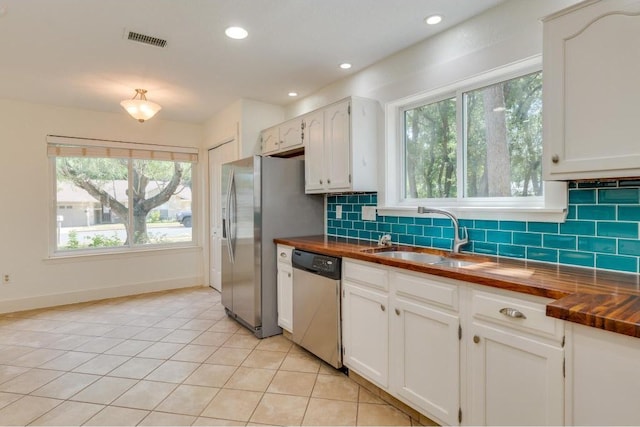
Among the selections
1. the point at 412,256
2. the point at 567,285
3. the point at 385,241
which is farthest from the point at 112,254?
the point at 567,285

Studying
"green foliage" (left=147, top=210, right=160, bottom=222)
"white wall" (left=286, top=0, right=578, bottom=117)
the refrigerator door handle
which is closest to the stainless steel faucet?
"white wall" (left=286, top=0, right=578, bottom=117)

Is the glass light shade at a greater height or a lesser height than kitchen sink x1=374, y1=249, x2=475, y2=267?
greater

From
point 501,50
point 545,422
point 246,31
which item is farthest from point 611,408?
point 246,31

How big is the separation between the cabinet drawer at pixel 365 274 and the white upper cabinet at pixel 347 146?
75 centimetres

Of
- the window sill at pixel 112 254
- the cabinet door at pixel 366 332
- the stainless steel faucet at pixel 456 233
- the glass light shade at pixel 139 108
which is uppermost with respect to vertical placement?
the glass light shade at pixel 139 108

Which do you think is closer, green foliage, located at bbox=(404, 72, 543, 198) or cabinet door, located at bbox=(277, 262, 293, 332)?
green foliage, located at bbox=(404, 72, 543, 198)

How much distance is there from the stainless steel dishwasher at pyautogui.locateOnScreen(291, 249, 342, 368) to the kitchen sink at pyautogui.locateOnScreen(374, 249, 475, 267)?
1.31ft

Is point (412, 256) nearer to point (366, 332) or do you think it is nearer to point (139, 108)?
point (366, 332)

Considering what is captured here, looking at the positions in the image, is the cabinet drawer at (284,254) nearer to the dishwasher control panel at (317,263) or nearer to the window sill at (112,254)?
the dishwasher control panel at (317,263)

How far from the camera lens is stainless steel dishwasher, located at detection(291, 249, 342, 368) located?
2.45 metres

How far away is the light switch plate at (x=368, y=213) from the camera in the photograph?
2.99m

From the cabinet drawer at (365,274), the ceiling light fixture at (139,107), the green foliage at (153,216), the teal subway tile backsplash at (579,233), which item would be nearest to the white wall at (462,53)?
the teal subway tile backsplash at (579,233)

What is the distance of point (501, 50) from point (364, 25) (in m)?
0.90

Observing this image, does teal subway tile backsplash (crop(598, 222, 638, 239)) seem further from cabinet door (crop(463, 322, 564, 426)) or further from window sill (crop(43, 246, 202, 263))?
window sill (crop(43, 246, 202, 263))
